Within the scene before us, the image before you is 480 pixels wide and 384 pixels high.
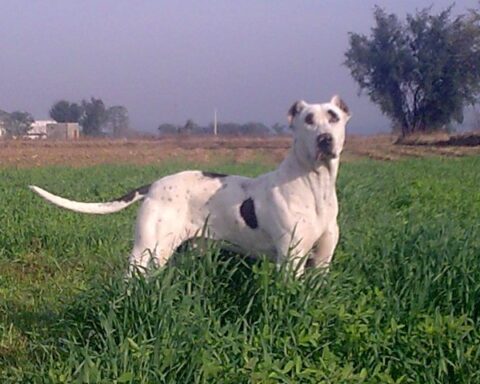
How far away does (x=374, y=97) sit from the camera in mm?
50750

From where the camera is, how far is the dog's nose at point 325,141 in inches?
172

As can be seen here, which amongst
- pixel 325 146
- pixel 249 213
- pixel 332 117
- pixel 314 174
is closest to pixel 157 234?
pixel 249 213

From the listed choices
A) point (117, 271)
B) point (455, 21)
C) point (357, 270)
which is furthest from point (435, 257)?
point (455, 21)

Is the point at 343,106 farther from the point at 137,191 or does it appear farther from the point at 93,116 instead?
the point at 93,116

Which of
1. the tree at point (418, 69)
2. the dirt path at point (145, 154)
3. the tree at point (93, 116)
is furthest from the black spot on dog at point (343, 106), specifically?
the tree at point (93, 116)

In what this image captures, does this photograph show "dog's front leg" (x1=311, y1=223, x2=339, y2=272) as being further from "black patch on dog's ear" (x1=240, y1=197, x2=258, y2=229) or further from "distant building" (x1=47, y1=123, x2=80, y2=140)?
"distant building" (x1=47, y1=123, x2=80, y2=140)

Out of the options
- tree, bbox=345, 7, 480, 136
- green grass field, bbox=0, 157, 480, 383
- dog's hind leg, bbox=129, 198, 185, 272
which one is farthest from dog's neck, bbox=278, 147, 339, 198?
tree, bbox=345, 7, 480, 136

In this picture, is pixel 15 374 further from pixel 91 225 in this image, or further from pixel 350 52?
pixel 350 52

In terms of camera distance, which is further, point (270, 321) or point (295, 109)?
point (295, 109)

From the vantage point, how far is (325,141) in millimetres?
4371

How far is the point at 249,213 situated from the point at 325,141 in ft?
2.13

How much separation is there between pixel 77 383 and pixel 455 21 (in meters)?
48.8

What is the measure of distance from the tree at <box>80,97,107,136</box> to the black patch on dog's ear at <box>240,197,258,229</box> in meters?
62.9

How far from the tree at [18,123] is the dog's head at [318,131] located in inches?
2305
